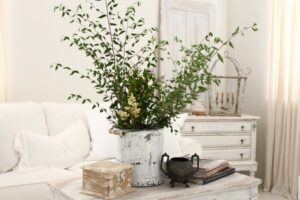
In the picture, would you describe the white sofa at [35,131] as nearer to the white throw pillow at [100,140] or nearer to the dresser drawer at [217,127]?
the white throw pillow at [100,140]

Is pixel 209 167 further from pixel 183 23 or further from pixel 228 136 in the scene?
pixel 183 23

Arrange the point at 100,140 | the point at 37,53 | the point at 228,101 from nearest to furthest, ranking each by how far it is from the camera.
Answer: the point at 100,140 < the point at 37,53 < the point at 228,101

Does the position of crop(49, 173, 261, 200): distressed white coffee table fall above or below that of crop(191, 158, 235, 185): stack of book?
below

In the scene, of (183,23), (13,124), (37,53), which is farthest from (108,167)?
(183,23)

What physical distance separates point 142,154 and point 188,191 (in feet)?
0.88

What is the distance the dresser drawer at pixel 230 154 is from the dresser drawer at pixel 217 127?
7.9 inches

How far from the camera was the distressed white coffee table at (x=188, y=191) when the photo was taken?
1.66 metres

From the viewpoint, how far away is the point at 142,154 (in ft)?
5.66

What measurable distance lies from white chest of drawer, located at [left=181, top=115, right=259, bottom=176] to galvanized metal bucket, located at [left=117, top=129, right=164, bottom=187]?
1919mm

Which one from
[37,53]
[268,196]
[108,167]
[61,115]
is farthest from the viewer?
[268,196]

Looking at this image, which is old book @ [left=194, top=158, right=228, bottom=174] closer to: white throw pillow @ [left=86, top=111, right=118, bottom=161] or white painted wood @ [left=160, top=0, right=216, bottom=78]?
white throw pillow @ [left=86, top=111, right=118, bottom=161]

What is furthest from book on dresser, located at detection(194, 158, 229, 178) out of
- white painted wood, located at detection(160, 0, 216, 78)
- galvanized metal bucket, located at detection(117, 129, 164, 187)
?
white painted wood, located at detection(160, 0, 216, 78)

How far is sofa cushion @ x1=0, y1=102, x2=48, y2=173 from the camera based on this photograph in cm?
260

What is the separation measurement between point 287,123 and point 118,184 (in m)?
2.48
